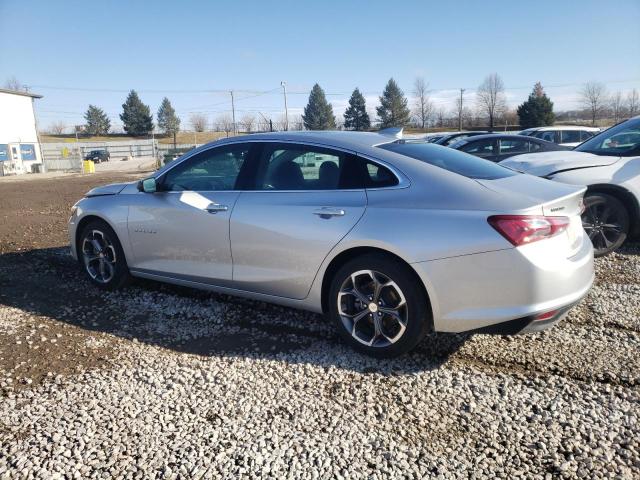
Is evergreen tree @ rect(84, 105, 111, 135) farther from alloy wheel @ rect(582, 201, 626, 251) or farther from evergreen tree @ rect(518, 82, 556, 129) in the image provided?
alloy wheel @ rect(582, 201, 626, 251)

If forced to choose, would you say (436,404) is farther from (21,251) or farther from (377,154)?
(21,251)

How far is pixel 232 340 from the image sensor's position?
3746mm

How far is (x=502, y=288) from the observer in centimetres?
289

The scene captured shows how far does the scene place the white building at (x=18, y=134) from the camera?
37.9m

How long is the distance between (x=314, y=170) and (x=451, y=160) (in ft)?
3.37

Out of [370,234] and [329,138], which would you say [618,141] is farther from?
[370,234]

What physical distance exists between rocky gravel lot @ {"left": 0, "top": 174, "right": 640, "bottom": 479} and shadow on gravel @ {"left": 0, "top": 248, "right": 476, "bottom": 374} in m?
0.02

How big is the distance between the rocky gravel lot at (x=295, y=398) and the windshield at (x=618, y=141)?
2.42m

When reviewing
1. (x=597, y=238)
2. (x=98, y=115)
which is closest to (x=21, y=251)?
(x=597, y=238)

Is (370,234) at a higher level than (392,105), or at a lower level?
lower

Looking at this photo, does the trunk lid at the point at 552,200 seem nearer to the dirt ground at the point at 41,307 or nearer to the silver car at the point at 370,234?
the silver car at the point at 370,234

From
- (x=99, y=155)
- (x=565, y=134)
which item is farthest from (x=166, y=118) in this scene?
(x=565, y=134)

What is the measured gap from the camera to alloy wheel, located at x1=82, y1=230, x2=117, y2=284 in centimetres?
487

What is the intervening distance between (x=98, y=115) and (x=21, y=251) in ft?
337
